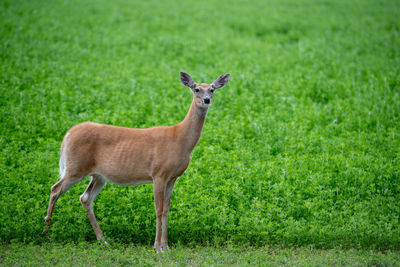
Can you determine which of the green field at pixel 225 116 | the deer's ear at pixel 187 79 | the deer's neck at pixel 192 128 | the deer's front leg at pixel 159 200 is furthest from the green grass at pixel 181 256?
the deer's ear at pixel 187 79

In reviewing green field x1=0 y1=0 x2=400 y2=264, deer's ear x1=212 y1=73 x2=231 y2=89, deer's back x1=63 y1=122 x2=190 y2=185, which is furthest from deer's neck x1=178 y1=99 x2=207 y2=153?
green field x1=0 y1=0 x2=400 y2=264

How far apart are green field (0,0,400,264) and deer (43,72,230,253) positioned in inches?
28.2

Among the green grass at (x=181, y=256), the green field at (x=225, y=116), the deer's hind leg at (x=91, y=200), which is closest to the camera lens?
the green grass at (x=181, y=256)

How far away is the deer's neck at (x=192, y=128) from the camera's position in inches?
298

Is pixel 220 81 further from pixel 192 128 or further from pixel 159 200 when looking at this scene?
pixel 159 200

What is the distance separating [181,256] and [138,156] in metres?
1.77

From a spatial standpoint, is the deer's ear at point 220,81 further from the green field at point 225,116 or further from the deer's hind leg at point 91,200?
the deer's hind leg at point 91,200

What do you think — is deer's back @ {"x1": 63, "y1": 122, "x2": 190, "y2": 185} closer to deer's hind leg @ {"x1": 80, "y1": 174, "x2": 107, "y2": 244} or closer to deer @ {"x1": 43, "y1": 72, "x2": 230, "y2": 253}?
deer @ {"x1": 43, "y1": 72, "x2": 230, "y2": 253}

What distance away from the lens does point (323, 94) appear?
14172 mm

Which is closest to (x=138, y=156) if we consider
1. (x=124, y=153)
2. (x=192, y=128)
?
(x=124, y=153)

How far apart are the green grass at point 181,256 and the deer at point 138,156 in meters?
0.40

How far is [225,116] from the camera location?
1270 cm

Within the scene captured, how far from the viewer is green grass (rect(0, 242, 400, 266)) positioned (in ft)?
22.5

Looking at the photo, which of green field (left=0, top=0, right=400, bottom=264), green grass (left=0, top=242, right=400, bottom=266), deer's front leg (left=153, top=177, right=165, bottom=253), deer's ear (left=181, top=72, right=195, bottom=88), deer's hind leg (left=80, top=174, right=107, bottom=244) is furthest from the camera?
green field (left=0, top=0, right=400, bottom=264)
